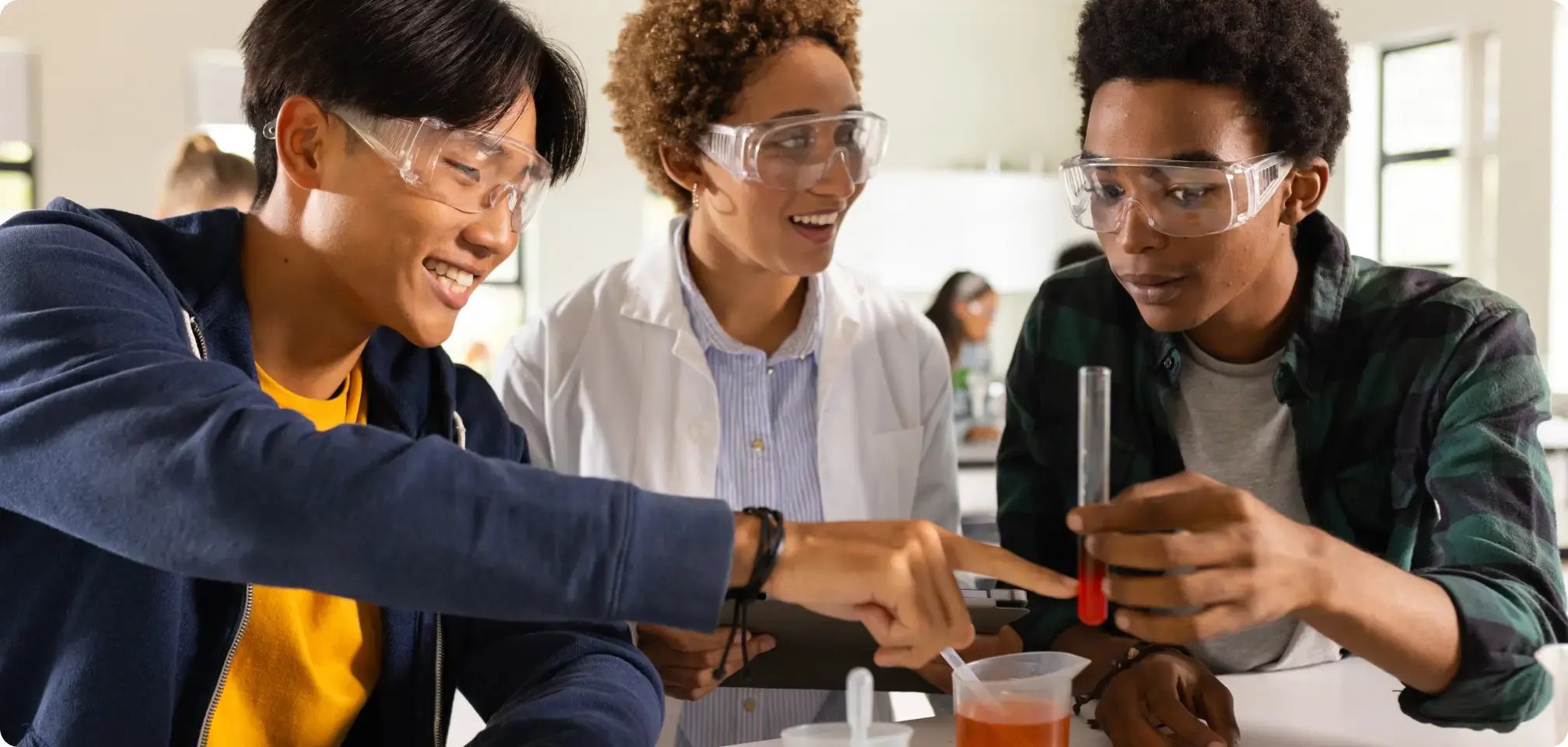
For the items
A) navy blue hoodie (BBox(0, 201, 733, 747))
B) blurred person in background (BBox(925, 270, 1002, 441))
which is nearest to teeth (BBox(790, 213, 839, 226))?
navy blue hoodie (BBox(0, 201, 733, 747))

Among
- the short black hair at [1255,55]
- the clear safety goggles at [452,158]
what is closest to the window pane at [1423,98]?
the short black hair at [1255,55]

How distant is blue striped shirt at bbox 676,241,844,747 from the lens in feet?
7.51

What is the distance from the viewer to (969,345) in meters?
6.59

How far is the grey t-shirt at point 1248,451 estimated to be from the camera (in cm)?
191

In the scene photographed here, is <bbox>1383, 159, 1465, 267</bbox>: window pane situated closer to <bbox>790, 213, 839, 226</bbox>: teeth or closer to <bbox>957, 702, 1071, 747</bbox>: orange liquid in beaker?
<bbox>790, 213, 839, 226</bbox>: teeth

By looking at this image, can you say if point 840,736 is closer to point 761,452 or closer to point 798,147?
point 761,452

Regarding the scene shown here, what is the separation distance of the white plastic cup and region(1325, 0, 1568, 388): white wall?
17.7ft

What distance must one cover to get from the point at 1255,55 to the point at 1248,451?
1.87ft

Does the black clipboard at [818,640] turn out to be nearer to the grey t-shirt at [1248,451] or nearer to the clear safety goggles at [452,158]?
the grey t-shirt at [1248,451]

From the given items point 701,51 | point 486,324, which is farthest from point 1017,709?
point 486,324

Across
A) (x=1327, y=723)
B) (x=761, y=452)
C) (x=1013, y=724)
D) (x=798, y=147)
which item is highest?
(x=798, y=147)

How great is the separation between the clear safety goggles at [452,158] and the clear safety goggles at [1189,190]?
80cm

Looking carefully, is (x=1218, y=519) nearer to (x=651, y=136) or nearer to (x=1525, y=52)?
(x=651, y=136)

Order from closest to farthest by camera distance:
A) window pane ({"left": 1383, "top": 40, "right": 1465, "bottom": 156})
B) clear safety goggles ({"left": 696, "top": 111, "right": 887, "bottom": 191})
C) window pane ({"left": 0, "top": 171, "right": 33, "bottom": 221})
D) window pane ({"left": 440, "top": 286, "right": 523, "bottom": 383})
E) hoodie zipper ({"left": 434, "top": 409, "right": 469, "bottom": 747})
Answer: hoodie zipper ({"left": 434, "top": 409, "right": 469, "bottom": 747})
clear safety goggles ({"left": 696, "top": 111, "right": 887, "bottom": 191})
window pane ({"left": 1383, "top": 40, "right": 1465, "bottom": 156})
window pane ({"left": 0, "top": 171, "right": 33, "bottom": 221})
window pane ({"left": 440, "top": 286, "right": 523, "bottom": 383})
